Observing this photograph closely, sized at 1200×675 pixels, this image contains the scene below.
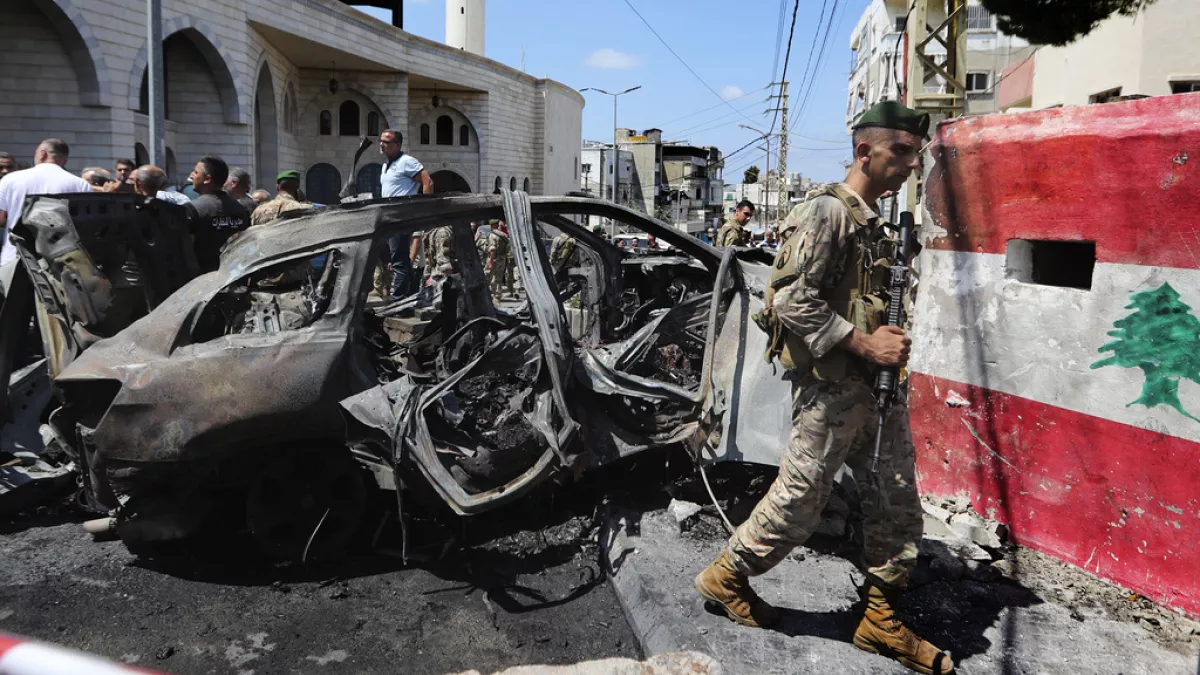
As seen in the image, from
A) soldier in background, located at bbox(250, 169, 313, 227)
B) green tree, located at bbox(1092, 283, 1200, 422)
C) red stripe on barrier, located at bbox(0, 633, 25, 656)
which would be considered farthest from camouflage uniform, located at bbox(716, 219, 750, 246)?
red stripe on barrier, located at bbox(0, 633, 25, 656)

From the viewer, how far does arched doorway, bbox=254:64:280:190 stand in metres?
24.1

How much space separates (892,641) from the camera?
2.72 meters

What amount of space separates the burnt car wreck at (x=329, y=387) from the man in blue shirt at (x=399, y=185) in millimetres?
3419

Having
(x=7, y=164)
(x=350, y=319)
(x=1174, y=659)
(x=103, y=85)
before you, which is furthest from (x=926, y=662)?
(x=103, y=85)

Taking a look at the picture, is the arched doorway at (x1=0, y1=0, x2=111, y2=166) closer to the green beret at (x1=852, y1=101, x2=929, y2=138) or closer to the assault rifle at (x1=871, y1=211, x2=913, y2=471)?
the green beret at (x1=852, y1=101, x2=929, y2=138)

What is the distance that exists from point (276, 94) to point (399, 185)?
1912cm

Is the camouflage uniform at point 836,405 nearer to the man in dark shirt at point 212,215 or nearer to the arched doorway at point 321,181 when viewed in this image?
the man in dark shirt at point 212,215

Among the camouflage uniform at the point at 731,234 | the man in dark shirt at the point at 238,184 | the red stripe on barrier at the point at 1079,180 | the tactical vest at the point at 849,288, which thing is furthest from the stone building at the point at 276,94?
the tactical vest at the point at 849,288

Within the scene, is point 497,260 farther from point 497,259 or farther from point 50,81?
point 50,81

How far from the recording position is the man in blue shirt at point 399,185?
794cm

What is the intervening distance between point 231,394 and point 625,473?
6.77 feet

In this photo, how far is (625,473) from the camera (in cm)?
452

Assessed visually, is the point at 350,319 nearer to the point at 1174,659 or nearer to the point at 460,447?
the point at 460,447

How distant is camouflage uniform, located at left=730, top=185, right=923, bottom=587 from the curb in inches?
15.8
